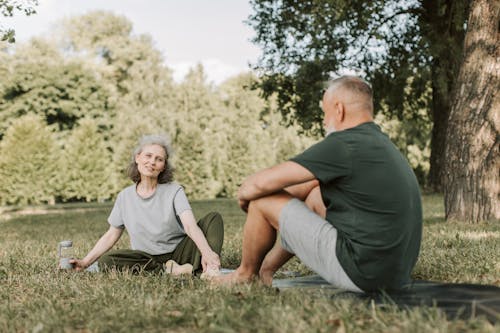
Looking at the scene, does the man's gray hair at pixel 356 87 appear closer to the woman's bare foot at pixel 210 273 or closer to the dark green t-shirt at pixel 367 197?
the dark green t-shirt at pixel 367 197

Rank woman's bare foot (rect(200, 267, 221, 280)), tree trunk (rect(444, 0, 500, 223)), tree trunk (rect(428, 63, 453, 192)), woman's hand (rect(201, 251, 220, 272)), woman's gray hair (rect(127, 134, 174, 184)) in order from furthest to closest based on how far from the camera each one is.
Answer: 1. tree trunk (rect(428, 63, 453, 192))
2. tree trunk (rect(444, 0, 500, 223))
3. woman's gray hair (rect(127, 134, 174, 184))
4. woman's hand (rect(201, 251, 220, 272))
5. woman's bare foot (rect(200, 267, 221, 280))

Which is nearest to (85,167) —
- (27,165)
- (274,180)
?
(27,165)

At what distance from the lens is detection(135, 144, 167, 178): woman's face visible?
5555 mm

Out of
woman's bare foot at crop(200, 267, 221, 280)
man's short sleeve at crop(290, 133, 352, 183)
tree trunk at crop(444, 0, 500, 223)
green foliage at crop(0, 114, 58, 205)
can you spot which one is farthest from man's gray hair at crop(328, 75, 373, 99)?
green foliage at crop(0, 114, 58, 205)

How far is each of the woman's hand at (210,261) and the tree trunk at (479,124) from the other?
5.64 m

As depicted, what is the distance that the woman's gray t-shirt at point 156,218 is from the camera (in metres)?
5.53

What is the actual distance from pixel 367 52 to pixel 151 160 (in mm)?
15448

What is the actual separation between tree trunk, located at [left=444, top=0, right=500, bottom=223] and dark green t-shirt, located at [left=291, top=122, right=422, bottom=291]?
6.02 m

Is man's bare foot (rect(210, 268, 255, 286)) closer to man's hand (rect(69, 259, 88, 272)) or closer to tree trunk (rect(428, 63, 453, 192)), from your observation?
man's hand (rect(69, 259, 88, 272))

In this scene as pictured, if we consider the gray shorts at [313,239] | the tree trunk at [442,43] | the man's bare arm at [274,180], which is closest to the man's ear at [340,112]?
the man's bare arm at [274,180]

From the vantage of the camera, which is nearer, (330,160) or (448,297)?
(330,160)

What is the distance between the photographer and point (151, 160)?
219 inches

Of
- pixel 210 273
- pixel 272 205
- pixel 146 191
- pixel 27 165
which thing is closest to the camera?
pixel 272 205

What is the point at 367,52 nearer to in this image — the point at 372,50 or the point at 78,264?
the point at 372,50
